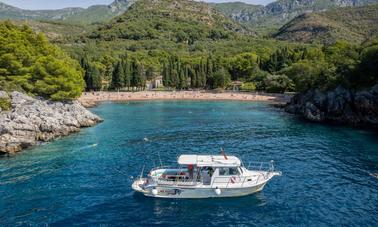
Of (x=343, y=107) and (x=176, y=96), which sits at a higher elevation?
(x=176, y=96)

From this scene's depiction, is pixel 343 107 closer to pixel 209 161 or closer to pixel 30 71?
pixel 209 161

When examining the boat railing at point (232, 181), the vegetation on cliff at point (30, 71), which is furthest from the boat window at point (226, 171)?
the vegetation on cliff at point (30, 71)

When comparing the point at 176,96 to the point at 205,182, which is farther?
the point at 176,96

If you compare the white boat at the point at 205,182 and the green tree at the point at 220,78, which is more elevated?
the green tree at the point at 220,78

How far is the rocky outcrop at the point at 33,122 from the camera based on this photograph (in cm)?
4709

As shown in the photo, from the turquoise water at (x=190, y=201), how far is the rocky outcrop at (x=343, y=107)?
604 centimetres

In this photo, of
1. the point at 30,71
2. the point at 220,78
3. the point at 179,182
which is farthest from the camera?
the point at 220,78

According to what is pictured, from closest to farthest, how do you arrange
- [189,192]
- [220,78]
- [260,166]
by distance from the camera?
[189,192] → [260,166] → [220,78]

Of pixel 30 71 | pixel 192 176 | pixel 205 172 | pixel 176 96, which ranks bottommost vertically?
pixel 192 176

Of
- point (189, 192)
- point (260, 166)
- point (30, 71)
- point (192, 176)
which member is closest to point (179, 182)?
point (189, 192)

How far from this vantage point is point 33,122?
51.7 m

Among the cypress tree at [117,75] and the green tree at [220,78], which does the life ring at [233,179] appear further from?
the green tree at [220,78]

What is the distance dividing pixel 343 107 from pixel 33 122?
2250 inches

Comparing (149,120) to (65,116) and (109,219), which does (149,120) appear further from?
(109,219)
